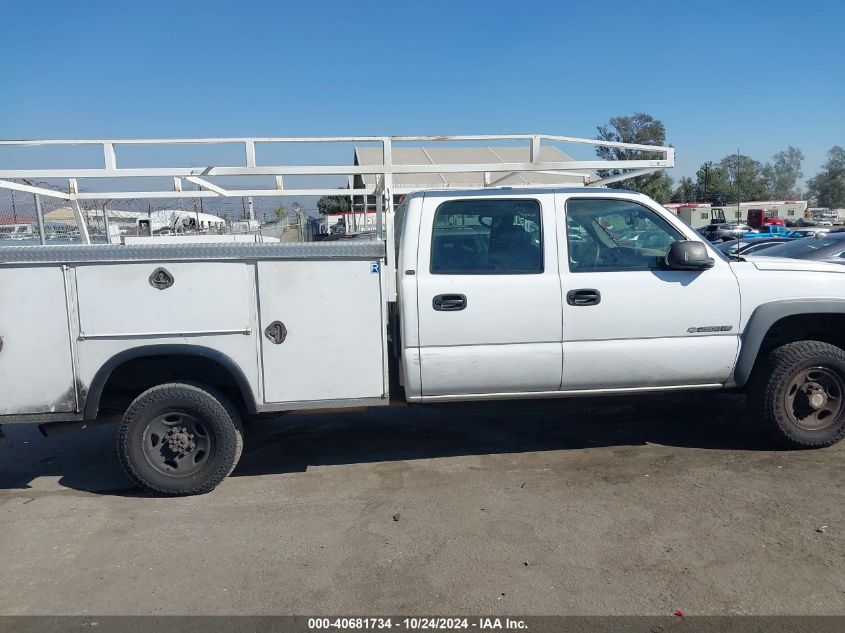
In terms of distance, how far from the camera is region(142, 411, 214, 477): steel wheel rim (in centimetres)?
453

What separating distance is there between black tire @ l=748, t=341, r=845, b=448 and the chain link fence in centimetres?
389

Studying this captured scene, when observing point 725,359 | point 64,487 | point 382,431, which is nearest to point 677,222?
point 725,359

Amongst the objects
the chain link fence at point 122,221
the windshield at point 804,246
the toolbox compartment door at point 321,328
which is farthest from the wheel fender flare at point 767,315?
the windshield at point 804,246

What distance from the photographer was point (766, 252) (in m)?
12.2

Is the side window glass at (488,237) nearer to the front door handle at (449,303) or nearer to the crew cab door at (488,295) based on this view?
the crew cab door at (488,295)

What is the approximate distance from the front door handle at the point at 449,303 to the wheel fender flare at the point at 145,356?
1.33 m

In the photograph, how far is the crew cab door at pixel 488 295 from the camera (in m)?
4.58

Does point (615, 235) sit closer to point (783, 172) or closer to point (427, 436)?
point (427, 436)

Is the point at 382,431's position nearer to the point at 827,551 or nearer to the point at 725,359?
the point at 725,359

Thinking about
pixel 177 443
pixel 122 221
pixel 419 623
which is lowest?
pixel 419 623

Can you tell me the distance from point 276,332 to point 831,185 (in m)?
108

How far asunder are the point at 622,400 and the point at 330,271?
345 cm

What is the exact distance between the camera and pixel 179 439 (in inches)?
179

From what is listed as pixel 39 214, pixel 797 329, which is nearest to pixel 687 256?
pixel 797 329
